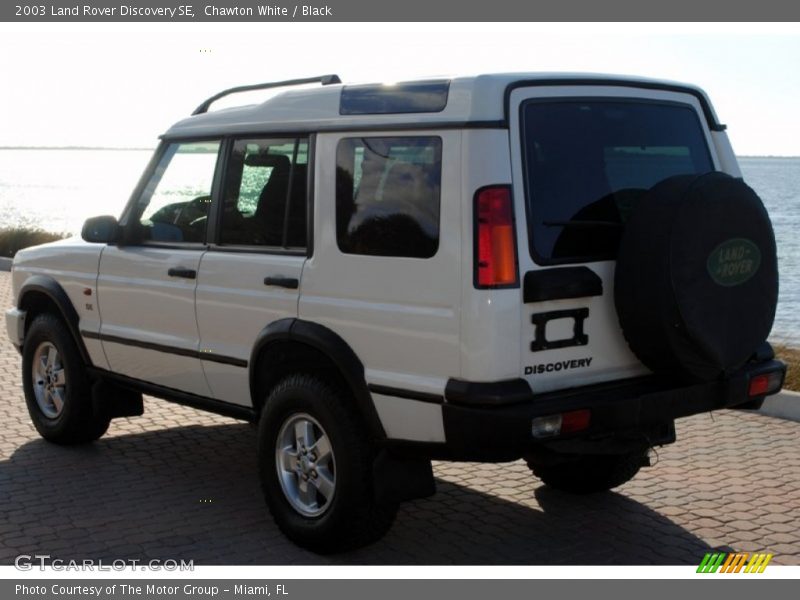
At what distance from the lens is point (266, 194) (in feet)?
17.8

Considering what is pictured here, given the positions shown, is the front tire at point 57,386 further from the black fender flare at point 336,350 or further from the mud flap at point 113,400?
the black fender flare at point 336,350

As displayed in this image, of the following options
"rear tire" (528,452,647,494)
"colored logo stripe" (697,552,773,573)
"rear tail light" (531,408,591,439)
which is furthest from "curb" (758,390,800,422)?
"rear tail light" (531,408,591,439)

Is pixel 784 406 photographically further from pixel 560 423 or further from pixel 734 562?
pixel 560 423

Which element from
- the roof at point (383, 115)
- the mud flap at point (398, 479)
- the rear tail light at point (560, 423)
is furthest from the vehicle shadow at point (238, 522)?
the roof at point (383, 115)

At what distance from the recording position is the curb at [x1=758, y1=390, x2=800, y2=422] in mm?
7770

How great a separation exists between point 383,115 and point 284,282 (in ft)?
3.04

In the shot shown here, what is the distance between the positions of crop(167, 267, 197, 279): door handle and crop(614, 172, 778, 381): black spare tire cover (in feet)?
7.42

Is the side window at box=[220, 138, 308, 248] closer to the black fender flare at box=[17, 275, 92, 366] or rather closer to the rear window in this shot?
the rear window

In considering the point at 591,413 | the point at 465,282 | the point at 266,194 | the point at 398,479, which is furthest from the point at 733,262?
the point at 266,194

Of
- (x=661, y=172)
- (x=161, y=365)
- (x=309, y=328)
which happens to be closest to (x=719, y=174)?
(x=661, y=172)

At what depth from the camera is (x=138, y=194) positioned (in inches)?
248

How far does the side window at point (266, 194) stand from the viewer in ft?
17.0

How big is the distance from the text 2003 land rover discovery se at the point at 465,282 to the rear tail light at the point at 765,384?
0.01m

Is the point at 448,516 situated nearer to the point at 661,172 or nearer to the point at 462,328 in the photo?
the point at 462,328
